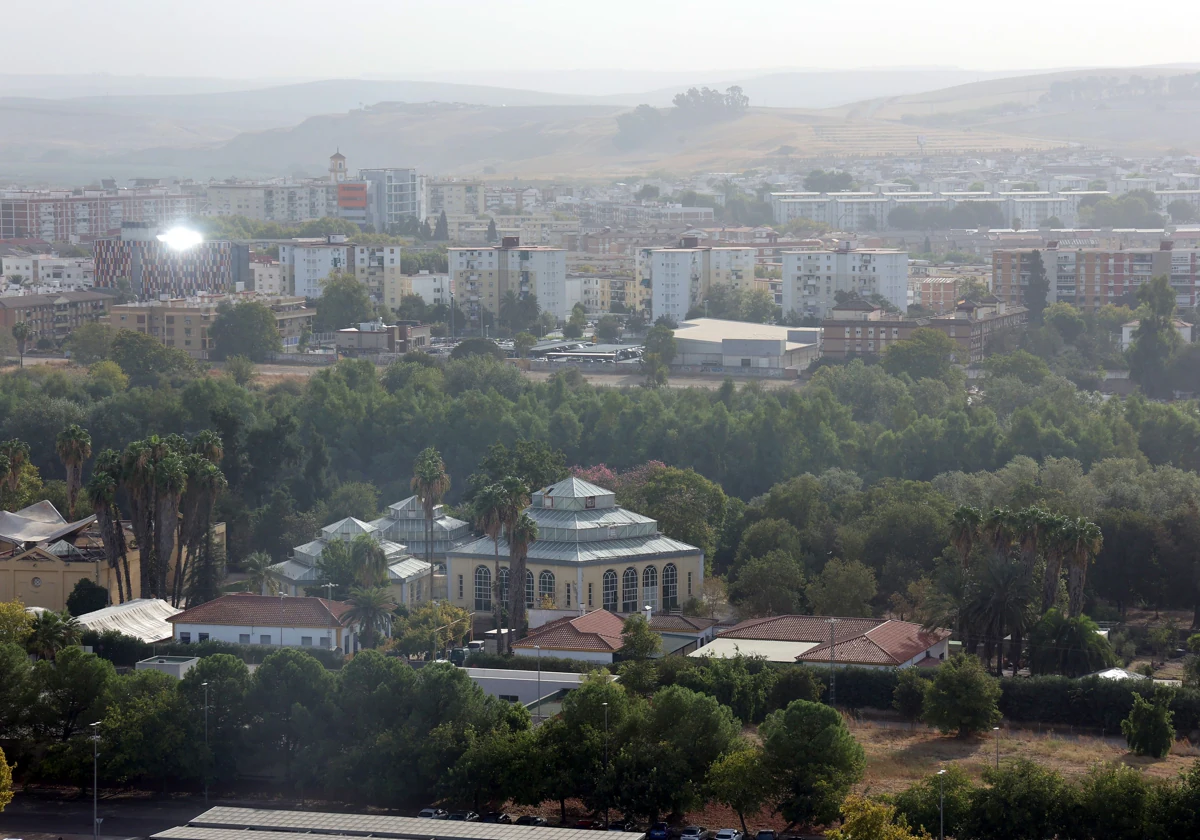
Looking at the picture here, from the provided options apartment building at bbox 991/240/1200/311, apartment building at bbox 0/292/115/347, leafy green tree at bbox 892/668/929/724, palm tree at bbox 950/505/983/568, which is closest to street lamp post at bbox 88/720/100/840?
leafy green tree at bbox 892/668/929/724

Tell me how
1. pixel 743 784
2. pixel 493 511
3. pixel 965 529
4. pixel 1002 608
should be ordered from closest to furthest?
pixel 743 784, pixel 1002 608, pixel 965 529, pixel 493 511

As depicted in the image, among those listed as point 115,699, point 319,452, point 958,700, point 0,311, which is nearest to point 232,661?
point 115,699

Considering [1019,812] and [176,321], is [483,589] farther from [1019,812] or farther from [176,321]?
[176,321]

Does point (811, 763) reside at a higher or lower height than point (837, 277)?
lower

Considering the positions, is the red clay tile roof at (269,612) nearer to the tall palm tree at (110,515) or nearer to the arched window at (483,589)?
the arched window at (483,589)

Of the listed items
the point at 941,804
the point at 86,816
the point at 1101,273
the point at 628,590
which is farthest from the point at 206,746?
the point at 1101,273

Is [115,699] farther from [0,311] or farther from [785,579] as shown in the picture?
[0,311]

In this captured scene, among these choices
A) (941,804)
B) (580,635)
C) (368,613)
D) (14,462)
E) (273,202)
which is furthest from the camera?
(273,202)

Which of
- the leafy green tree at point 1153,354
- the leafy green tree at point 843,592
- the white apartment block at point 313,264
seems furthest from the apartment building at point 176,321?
the leafy green tree at point 843,592
